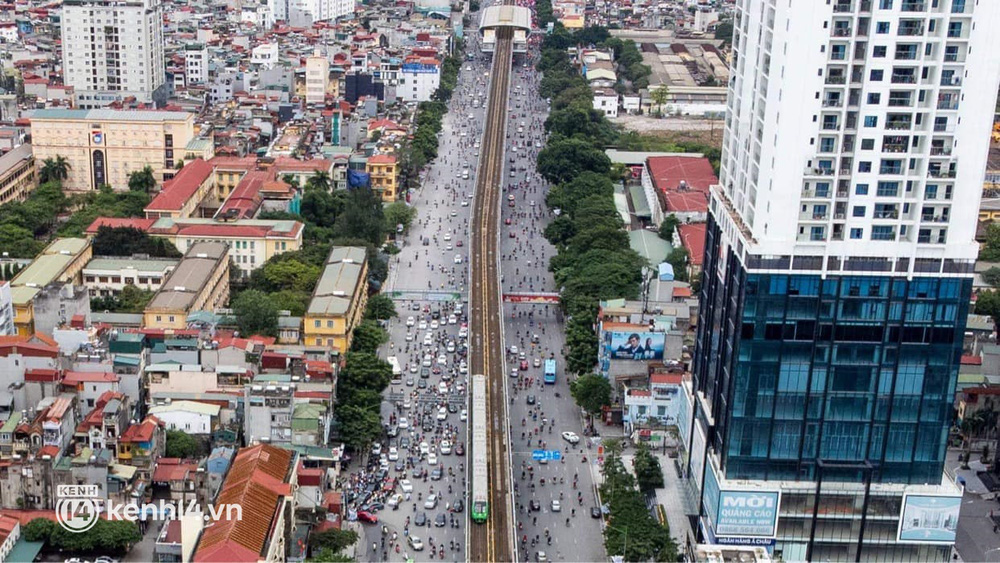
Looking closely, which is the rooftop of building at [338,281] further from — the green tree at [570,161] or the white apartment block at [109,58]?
the white apartment block at [109,58]

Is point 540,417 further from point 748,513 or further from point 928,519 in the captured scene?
point 928,519

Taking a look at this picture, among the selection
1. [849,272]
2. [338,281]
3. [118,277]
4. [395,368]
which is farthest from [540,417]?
[118,277]

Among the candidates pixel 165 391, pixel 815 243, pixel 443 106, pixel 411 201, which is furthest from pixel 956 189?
pixel 443 106

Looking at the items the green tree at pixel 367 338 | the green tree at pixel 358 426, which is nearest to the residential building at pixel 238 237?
the green tree at pixel 367 338

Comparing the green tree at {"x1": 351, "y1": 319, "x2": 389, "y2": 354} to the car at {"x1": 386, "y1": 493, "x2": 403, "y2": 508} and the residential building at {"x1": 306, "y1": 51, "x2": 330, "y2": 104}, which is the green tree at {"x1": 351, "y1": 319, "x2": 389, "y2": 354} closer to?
the car at {"x1": 386, "y1": 493, "x2": 403, "y2": 508}

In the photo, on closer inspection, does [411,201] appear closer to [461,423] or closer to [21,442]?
[461,423]

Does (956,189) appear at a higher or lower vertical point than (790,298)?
higher

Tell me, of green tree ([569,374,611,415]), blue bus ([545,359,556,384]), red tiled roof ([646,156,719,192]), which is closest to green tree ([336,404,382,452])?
green tree ([569,374,611,415])
